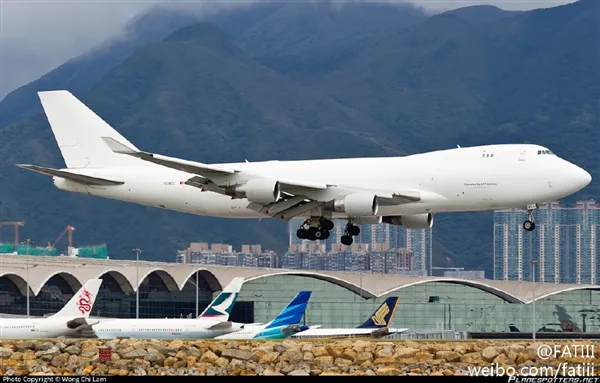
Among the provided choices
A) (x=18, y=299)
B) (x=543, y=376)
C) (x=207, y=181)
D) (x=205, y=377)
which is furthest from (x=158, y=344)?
(x=18, y=299)

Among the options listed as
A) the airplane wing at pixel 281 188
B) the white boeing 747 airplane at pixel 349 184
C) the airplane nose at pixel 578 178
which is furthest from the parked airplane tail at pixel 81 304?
the airplane nose at pixel 578 178

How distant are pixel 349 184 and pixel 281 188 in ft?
10.6

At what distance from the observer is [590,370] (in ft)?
129

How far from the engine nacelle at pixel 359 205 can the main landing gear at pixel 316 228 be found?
2555 mm

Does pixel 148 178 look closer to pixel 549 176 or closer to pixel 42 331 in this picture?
pixel 42 331

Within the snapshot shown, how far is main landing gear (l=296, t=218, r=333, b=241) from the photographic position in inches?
2365

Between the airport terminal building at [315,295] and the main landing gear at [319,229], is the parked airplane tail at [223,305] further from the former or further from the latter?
the airport terminal building at [315,295]

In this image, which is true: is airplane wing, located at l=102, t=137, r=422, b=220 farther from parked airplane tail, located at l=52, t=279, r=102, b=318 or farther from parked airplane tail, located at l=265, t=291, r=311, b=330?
parked airplane tail, located at l=52, t=279, r=102, b=318

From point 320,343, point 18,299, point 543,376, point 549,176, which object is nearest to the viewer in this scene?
point 543,376

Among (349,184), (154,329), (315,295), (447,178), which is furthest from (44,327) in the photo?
(315,295)

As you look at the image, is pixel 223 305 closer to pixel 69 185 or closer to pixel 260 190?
pixel 69 185

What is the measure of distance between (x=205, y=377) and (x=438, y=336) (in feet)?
201

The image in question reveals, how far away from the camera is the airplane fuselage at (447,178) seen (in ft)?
184

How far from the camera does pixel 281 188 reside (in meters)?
58.2
